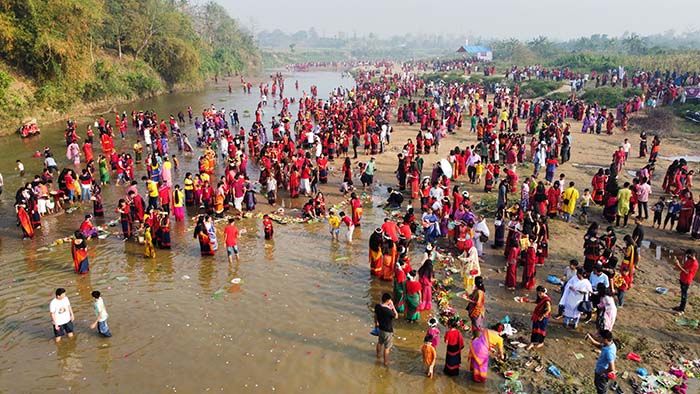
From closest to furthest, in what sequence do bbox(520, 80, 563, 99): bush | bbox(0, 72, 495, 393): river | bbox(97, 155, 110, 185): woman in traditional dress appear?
bbox(0, 72, 495, 393): river → bbox(97, 155, 110, 185): woman in traditional dress → bbox(520, 80, 563, 99): bush

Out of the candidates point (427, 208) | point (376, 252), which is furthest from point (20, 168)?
point (427, 208)

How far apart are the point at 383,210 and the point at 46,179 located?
10.6m

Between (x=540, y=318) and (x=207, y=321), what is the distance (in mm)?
6064

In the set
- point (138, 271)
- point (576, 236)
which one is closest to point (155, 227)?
point (138, 271)

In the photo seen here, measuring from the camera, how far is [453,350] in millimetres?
7738

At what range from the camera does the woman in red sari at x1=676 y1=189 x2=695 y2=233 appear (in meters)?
13.4

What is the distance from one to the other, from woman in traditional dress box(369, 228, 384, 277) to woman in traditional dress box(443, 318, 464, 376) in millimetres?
3421

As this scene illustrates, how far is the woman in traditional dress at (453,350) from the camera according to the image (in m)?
7.68

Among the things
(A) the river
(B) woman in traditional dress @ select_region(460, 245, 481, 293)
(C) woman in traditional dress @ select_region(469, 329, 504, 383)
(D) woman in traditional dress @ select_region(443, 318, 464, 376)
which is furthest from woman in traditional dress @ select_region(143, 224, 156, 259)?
(C) woman in traditional dress @ select_region(469, 329, 504, 383)

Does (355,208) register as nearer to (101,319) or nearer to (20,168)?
(101,319)

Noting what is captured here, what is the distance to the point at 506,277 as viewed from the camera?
35.4ft

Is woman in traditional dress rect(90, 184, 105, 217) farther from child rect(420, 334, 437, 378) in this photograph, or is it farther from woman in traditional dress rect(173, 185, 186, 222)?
child rect(420, 334, 437, 378)

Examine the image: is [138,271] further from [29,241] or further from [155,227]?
[29,241]

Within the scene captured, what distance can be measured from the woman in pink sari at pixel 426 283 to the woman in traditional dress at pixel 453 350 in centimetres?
172
